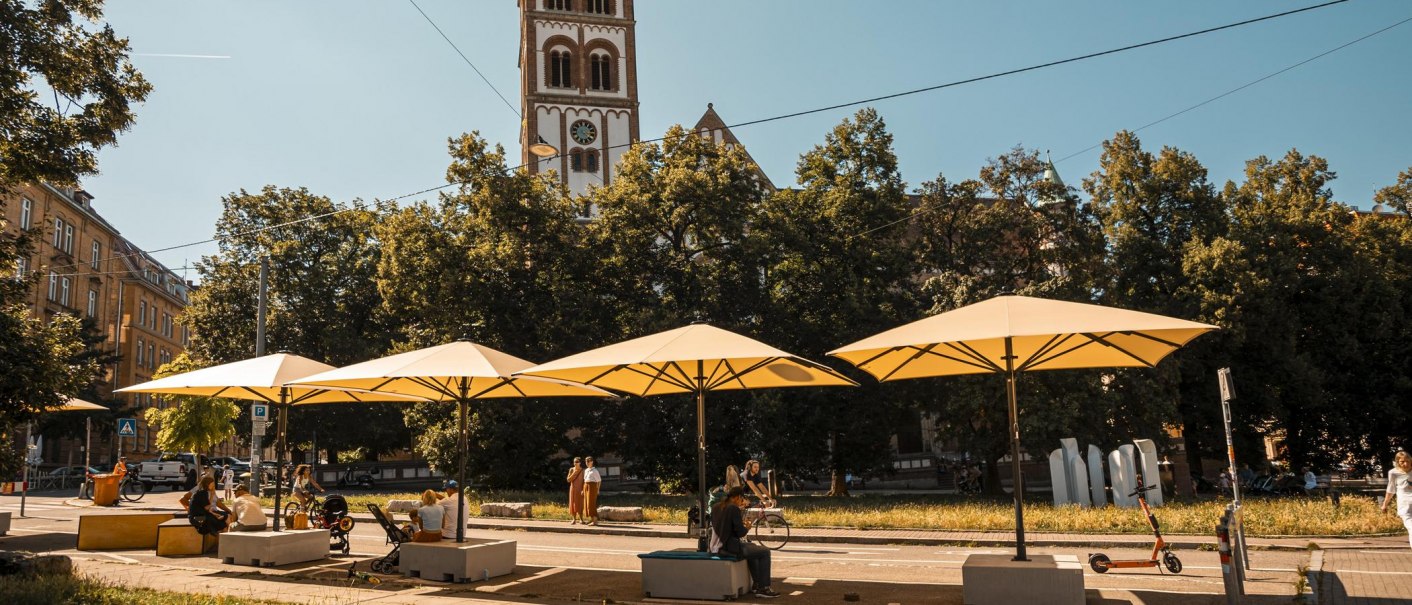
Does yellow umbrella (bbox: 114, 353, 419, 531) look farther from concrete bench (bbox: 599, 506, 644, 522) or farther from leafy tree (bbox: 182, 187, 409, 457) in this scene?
leafy tree (bbox: 182, 187, 409, 457)

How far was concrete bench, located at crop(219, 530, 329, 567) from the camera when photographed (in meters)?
12.6

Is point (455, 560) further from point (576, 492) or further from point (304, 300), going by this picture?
point (304, 300)

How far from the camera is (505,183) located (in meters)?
31.0

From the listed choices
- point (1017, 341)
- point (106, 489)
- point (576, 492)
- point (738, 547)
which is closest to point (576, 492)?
point (576, 492)

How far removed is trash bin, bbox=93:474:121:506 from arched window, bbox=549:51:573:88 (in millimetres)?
38332

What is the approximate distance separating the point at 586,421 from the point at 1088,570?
72.3ft

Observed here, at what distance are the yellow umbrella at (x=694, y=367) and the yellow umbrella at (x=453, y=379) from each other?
592 millimetres

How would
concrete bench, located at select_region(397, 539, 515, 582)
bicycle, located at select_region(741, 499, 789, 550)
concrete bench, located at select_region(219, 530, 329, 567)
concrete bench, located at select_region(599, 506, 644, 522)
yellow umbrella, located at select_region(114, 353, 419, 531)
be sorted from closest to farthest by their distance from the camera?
concrete bench, located at select_region(397, 539, 515, 582), concrete bench, located at select_region(219, 530, 329, 567), yellow umbrella, located at select_region(114, 353, 419, 531), bicycle, located at select_region(741, 499, 789, 550), concrete bench, located at select_region(599, 506, 644, 522)

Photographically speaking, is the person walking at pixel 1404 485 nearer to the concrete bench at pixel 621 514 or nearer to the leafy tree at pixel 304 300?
the concrete bench at pixel 621 514

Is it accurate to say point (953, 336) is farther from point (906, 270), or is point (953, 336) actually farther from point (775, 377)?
point (906, 270)

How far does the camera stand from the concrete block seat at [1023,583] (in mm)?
8773

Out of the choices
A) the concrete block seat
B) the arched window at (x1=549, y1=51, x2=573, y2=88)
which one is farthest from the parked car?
the concrete block seat

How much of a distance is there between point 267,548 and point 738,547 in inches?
265

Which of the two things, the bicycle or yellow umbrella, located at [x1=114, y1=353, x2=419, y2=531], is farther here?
the bicycle
